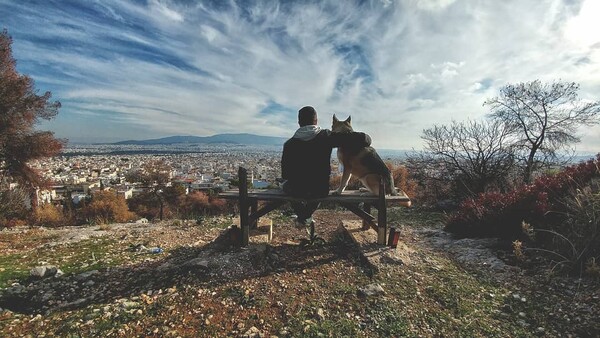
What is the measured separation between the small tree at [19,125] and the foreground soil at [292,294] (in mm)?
9299

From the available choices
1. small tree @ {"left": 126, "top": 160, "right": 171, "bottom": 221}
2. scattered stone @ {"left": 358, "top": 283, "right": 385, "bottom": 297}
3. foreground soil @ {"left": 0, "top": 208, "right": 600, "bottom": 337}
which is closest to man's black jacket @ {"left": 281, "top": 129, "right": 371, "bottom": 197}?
foreground soil @ {"left": 0, "top": 208, "right": 600, "bottom": 337}

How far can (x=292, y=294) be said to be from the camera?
3.67 meters

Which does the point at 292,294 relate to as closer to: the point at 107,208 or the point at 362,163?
the point at 362,163

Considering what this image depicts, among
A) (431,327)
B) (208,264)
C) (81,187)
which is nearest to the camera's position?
(431,327)

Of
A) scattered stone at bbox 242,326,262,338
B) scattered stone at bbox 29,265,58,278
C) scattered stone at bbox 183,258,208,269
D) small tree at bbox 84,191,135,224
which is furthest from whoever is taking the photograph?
small tree at bbox 84,191,135,224

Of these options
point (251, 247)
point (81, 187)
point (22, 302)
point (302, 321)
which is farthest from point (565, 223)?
point (81, 187)

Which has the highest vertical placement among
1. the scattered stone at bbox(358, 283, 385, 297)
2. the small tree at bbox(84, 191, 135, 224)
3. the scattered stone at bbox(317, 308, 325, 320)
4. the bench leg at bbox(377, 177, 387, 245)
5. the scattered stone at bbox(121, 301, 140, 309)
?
the bench leg at bbox(377, 177, 387, 245)

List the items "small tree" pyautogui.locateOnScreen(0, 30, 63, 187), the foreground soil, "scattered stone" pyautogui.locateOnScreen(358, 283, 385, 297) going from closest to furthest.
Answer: the foreground soil, "scattered stone" pyautogui.locateOnScreen(358, 283, 385, 297), "small tree" pyautogui.locateOnScreen(0, 30, 63, 187)

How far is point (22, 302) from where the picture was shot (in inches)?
143

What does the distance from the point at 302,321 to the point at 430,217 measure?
8681mm

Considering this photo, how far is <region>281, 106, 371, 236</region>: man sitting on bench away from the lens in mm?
4621

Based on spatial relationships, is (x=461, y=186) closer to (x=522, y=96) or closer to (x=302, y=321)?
(x=522, y=96)

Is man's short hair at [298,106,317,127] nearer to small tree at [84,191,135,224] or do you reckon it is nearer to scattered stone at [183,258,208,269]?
scattered stone at [183,258,208,269]

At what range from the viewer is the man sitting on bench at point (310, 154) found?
462 centimetres
